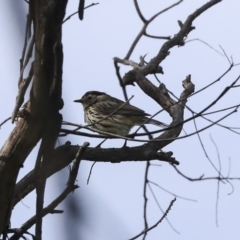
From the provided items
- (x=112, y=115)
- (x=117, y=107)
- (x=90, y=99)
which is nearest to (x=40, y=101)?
(x=112, y=115)

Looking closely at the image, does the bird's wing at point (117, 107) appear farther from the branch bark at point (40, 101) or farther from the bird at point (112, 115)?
the branch bark at point (40, 101)

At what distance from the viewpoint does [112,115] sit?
6570 mm

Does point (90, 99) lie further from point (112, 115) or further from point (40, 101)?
point (40, 101)

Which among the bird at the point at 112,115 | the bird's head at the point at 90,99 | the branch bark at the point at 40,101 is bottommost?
the branch bark at the point at 40,101

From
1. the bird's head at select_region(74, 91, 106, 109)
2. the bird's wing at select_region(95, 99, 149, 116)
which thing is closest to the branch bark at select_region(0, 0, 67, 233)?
the bird's wing at select_region(95, 99, 149, 116)

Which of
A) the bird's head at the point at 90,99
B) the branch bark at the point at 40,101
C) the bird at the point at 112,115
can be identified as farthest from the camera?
the bird's head at the point at 90,99

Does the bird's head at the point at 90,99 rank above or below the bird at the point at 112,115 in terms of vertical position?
above

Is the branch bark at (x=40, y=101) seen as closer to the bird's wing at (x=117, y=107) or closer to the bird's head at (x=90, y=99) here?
the bird's wing at (x=117, y=107)

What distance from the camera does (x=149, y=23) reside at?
675 cm

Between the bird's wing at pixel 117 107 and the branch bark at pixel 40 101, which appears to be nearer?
the branch bark at pixel 40 101

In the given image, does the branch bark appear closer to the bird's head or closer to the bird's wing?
the bird's wing

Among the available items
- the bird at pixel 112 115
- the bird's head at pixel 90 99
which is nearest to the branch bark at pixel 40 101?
the bird at pixel 112 115

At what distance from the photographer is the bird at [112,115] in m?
7.68

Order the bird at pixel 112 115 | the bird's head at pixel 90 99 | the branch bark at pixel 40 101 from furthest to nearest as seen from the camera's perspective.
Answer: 1. the bird's head at pixel 90 99
2. the bird at pixel 112 115
3. the branch bark at pixel 40 101
